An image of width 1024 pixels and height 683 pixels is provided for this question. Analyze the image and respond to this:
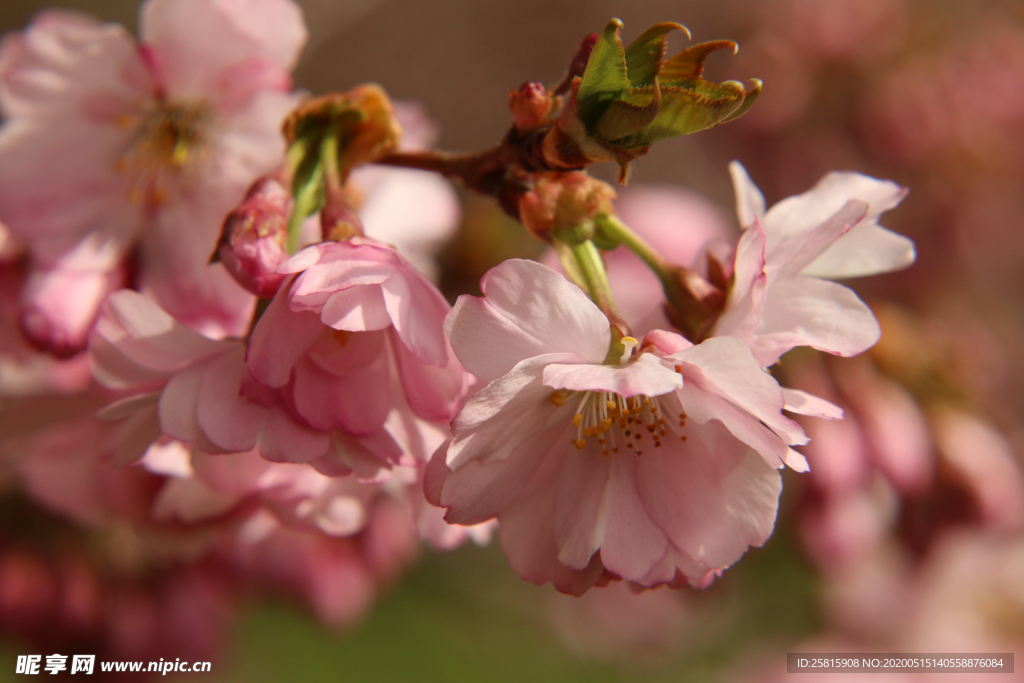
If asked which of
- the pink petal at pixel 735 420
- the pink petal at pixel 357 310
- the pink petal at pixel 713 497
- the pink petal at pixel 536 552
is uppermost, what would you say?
the pink petal at pixel 357 310

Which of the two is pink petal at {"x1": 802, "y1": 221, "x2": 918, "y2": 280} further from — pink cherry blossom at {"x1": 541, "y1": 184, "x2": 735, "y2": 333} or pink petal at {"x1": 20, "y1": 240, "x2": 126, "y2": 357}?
pink petal at {"x1": 20, "y1": 240, "x2": 126, "y2": 357}

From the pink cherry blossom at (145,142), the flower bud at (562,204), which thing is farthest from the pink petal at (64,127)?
the flower bud at (562,204)

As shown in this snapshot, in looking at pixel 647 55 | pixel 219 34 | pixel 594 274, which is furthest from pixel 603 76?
pixel 219 34

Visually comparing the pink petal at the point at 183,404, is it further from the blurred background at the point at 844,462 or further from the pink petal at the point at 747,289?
the blurred background at the point at 844,462

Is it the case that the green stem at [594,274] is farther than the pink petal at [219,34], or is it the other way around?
the pink petal at [219,34]

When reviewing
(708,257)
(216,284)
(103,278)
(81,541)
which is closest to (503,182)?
(708,257)

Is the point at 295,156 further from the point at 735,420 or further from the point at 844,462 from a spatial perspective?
the point at 844,462

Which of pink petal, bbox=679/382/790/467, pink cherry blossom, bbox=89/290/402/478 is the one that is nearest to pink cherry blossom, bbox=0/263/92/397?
pink cherry blossom, bbox=89/290/402/478
